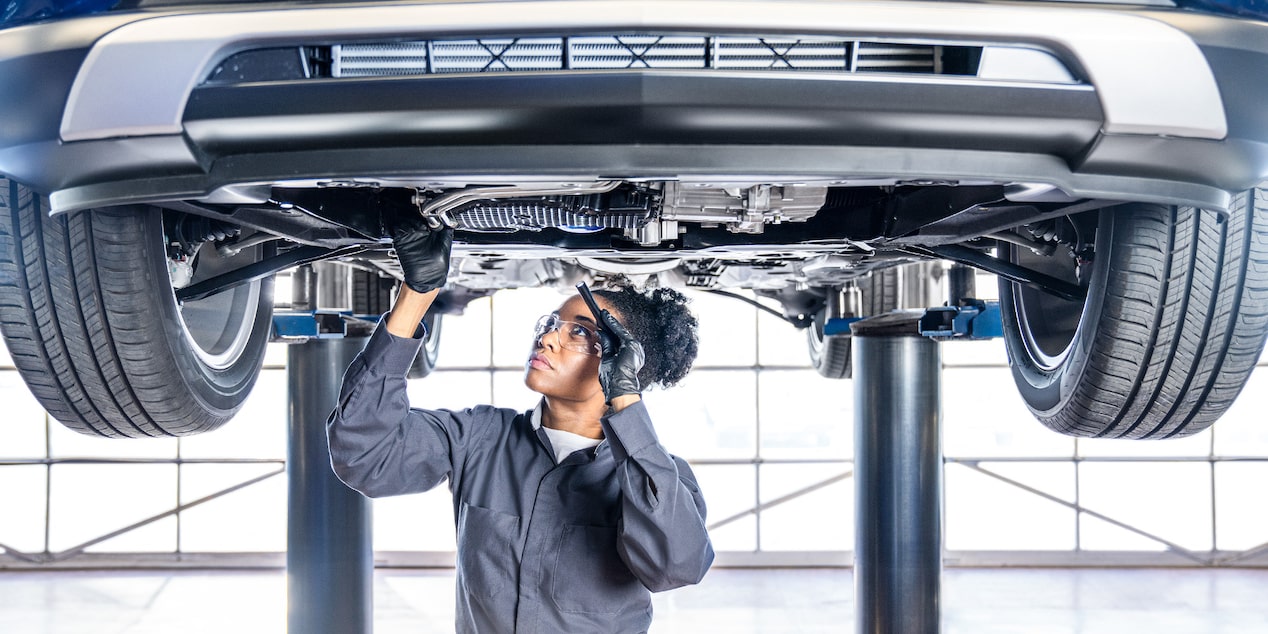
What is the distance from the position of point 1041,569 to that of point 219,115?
6630mm

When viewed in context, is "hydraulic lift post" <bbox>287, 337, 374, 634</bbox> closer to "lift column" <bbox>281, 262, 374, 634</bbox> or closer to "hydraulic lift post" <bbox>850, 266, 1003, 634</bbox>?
"lift column" <bbox>281, 262, 374, 634</bbox>

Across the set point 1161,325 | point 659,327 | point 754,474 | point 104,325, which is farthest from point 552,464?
point 754,474

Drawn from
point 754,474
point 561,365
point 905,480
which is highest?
point 561,365

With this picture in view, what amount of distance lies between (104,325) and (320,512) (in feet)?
6.40

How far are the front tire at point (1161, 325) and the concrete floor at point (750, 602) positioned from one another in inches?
146

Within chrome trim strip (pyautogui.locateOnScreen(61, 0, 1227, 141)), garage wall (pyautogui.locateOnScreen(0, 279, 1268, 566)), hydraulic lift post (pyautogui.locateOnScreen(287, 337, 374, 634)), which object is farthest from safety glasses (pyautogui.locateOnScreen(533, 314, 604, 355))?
garage wall (pyautogui.locateOnScreen(0, 279, 1268, 566))

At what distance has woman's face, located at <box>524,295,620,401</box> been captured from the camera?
4.93 feet

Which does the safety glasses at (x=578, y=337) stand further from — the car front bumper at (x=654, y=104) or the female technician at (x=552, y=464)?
the car front bumper at (x=654, y=104)

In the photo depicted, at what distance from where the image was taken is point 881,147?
3.05 feet

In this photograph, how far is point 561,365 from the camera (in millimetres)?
1513

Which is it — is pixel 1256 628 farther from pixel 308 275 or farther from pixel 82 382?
pixel 82 382

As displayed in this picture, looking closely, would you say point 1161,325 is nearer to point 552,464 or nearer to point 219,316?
point 552,464

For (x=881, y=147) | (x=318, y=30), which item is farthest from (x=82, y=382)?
(x=881, y=147)

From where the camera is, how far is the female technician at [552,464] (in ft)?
4.54
